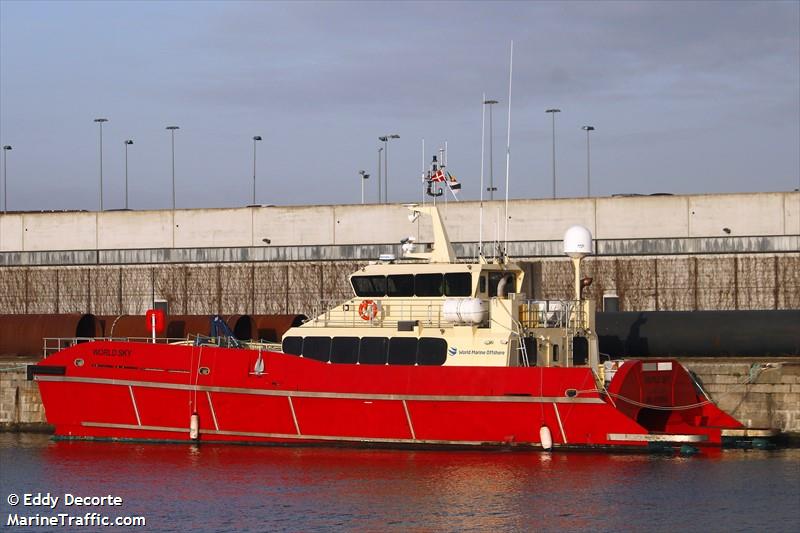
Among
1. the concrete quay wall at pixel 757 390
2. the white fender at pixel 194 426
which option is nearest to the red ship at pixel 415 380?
the white fender at pixel 194 426

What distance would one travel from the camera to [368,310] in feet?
96.9

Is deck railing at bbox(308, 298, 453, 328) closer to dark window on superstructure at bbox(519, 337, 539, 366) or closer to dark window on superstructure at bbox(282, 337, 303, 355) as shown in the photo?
dark window on superstructure at bbox(282, 337, 303, 355)

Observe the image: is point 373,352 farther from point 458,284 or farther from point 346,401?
point 458,284

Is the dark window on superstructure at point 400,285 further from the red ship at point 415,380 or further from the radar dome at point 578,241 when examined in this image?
the radar dome at point 578,241

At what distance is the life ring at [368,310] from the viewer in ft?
Answer: 96.7

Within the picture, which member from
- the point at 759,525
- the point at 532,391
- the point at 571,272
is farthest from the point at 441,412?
the point at 571,272

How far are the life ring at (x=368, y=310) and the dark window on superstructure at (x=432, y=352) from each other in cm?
155

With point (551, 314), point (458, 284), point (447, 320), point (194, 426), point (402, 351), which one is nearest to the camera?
point (447, 320)

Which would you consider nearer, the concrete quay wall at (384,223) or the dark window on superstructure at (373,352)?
the dark window on superstructure at (373,352)

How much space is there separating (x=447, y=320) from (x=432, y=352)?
870mm

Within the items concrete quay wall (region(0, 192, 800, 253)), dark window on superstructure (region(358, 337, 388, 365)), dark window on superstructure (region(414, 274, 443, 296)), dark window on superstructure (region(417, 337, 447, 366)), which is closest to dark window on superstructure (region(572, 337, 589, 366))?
dark window on superstructure (region(417, 337, 447, 366))

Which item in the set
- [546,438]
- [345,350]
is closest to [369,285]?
[345,350]

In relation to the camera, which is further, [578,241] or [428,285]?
[578,241]

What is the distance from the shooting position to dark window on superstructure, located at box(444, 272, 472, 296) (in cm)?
2917
